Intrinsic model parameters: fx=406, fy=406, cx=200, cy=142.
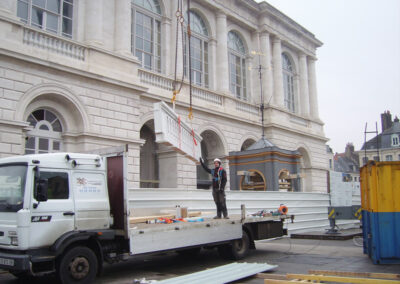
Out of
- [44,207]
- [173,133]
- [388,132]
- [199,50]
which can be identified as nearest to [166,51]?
[199,50]

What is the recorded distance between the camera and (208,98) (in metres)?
23.2

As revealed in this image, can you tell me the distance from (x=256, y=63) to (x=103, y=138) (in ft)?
51.1

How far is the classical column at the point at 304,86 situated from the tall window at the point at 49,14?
20867mm

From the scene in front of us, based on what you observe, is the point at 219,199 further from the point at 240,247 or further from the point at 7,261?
the point at 7,261

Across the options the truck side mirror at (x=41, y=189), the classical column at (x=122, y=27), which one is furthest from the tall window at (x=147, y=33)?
the truck side mirror at (x=41, y=189)

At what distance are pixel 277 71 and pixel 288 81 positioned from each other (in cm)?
342

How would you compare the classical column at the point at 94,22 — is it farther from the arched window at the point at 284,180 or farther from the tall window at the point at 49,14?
the arched window at the point at 284,180

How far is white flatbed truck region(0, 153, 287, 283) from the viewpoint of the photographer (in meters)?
7.16

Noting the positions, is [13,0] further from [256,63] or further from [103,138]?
[256,63]

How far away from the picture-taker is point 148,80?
19766mm

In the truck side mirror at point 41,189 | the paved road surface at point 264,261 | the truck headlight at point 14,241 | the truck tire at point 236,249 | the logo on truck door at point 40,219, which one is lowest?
the paved road surface at point 264,261

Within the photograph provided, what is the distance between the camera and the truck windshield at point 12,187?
7.28 metres

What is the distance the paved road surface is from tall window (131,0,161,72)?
11.8 m

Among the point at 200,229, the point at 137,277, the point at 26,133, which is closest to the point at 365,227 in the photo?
the point at 200,229
